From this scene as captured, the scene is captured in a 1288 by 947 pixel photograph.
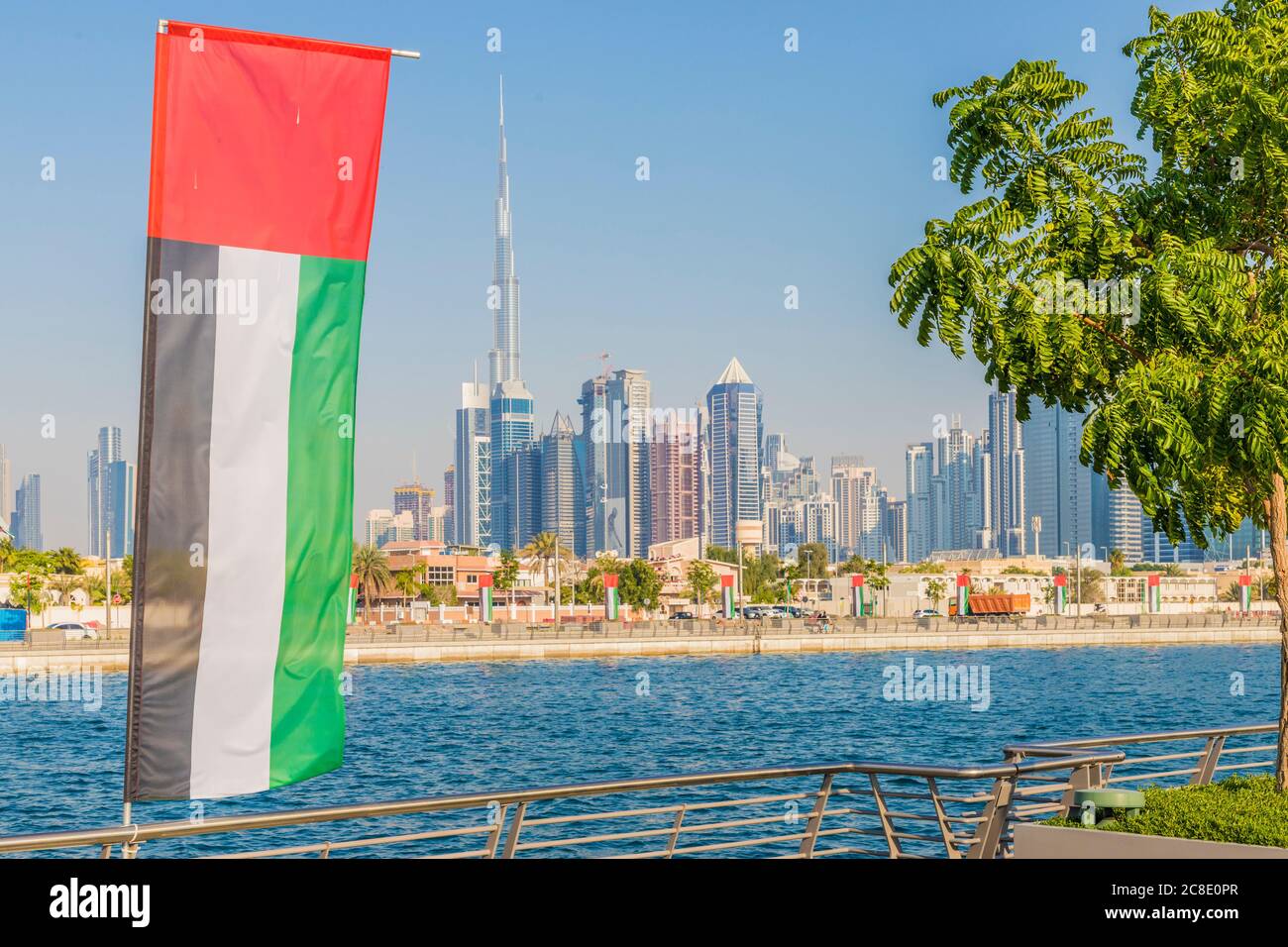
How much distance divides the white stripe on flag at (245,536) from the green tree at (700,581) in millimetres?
163181

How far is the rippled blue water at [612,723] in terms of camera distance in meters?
44.5

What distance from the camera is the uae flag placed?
685 centimetres

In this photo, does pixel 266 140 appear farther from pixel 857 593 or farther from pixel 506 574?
pixel 506 574

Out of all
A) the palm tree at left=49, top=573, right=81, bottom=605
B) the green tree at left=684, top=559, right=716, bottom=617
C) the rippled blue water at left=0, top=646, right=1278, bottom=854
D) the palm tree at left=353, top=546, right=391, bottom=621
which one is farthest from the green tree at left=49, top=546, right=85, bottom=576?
the green tree at left=684, top=559, right=716, bottom=617

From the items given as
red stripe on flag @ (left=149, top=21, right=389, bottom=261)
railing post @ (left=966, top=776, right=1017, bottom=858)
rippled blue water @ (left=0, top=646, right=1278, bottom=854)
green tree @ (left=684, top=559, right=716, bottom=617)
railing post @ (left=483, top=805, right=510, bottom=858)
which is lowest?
rippled blue water @ (left=0, top=646, right=1278, bottom=854)

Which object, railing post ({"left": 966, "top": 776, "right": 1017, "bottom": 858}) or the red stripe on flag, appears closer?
the red stripe on flag

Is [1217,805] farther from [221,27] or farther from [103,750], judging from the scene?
[103,750]

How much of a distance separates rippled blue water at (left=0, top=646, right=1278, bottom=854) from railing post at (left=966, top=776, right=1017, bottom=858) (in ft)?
80.4

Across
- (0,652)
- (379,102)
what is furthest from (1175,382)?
(0,652)

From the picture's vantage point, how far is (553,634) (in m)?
109

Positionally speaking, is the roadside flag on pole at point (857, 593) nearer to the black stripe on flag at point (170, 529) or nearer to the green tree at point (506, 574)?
the green tree at point (506, 574)

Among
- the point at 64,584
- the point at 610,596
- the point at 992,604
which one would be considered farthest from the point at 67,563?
the point at 992,604

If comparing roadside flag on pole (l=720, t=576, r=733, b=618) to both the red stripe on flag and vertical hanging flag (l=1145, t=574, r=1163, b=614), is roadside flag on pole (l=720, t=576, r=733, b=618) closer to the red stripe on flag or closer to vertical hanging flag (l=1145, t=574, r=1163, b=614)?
vertical hanging flag (l=1145, t=574, r=1163, b=614)
